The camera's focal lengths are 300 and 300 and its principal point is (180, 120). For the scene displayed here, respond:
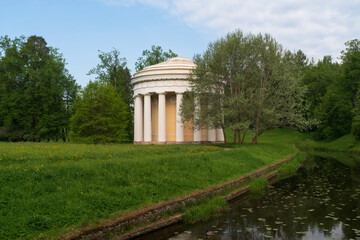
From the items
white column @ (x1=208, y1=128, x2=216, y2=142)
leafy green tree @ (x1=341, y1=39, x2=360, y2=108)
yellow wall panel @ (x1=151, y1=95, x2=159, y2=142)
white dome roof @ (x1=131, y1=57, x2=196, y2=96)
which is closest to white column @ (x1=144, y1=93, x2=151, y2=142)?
white dome roof @ (x1=131, y1=57, x2=196, y2=96)

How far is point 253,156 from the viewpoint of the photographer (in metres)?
23.2

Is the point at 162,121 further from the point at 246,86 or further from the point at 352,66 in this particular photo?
the point at 352,66

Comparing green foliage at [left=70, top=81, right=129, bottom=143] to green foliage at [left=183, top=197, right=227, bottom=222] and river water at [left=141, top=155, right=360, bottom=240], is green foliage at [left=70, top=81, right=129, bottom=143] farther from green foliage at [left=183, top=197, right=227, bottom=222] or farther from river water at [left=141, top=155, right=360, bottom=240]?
green foliage at [left=183, top=197, right=227, bottom=222]

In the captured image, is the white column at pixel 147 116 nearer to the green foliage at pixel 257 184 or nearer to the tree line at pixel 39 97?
the tree line at pixel 39 97

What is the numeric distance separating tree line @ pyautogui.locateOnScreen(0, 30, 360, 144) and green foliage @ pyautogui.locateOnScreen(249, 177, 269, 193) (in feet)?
29.4

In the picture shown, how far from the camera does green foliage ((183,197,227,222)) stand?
11383mm

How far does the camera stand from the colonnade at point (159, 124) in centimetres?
3628

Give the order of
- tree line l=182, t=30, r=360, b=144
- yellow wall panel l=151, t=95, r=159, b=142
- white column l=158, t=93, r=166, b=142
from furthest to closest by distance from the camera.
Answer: yellow wall panel l=151, t=95, r=159, b=142, white column l=158, t=93, r=166, b=142, tree line l=182, t=30, r=360, b=144

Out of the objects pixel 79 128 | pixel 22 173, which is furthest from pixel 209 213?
pixel 79 128

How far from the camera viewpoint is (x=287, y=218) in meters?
11.4

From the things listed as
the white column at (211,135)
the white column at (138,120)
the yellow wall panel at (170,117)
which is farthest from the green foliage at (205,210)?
the white column at (138,120)

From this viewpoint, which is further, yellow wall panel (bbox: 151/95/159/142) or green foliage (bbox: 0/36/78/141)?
→ green foliage (bbox: 0/36/78/141)

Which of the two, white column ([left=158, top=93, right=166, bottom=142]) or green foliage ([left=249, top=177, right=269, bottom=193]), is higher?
white column ([left=158, top=93, right=166, bottom=142])

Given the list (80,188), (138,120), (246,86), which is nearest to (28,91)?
(138,120)
